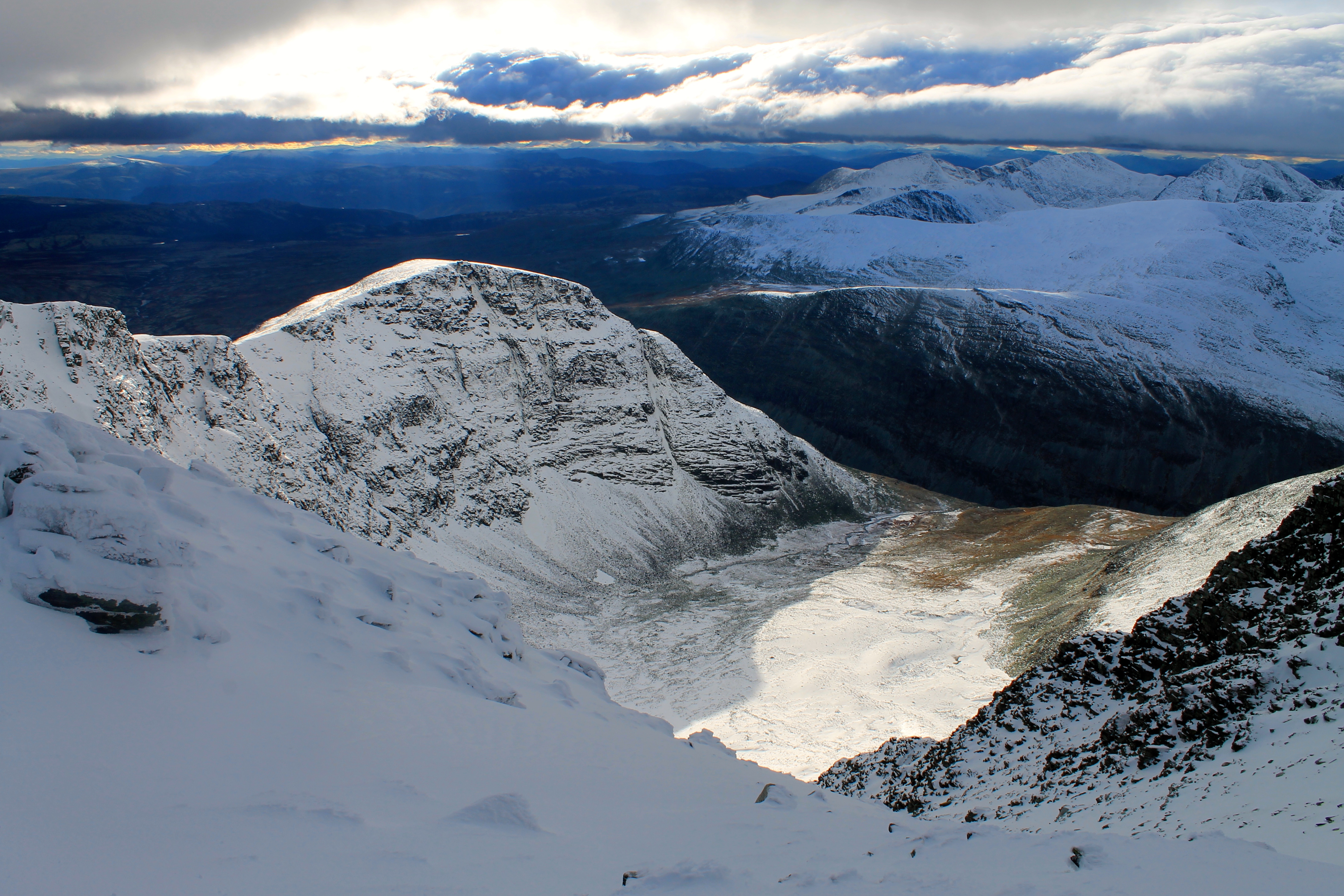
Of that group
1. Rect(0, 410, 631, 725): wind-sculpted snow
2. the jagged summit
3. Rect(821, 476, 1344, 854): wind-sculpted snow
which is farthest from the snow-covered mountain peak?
Rect(821, 476, 1344, 854): wind-sculpted snow

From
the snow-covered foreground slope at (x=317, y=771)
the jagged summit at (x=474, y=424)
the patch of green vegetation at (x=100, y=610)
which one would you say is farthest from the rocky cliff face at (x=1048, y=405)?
the patch of green vegetation at (x=100, y=610)

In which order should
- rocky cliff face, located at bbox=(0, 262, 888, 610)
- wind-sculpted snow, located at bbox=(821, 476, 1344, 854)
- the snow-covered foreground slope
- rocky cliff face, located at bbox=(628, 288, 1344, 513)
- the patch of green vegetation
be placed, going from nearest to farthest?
1. the snow-covered foreground slope
2. the patch of green vegetation
3. wind-sculpted snow, located at bbox=(821, 476, 1344, 854)
4. rocky cliff face, located at bbox=(0, 262, 888, 610)
5. rocky cliff face, located at bbox=(628, 288, 1344, 513)

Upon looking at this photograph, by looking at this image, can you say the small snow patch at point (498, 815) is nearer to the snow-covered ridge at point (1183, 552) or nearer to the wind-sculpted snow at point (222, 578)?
the wind-sculpted snow at point (222, 578)

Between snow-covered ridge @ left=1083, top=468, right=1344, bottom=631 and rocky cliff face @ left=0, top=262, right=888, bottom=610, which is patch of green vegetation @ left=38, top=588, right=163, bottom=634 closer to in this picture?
rocky cliff face @ left=0, top=262, right=888, bottom=610

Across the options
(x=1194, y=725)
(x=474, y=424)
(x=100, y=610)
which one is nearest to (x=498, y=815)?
(x=100, y=610)

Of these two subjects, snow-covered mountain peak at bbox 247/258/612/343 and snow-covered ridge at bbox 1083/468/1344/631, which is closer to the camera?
snow-covered ridge at bbox 1083/468/1344/631

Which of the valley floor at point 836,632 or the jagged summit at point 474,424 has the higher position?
the jagged summit at point 474,424

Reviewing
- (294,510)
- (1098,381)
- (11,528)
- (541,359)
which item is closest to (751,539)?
(541,359)

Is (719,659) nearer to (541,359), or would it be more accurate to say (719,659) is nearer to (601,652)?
(601,652)
